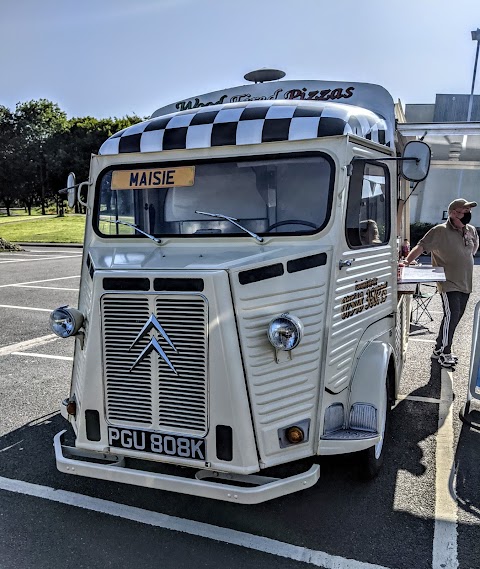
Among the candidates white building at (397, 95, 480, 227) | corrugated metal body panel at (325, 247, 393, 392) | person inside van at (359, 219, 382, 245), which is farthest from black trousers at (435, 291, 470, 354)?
white building at (397, 95, 480, 227)

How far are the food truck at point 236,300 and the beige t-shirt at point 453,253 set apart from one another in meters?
2.04

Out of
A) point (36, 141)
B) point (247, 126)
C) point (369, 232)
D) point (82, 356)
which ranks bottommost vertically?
point (82, 356)

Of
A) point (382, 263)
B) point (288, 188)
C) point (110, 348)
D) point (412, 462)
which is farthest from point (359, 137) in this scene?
point (412, 462)

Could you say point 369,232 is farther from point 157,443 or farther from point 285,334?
point 157,443

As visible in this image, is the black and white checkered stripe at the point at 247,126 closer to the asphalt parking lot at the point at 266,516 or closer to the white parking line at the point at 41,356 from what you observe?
the asphalt parking lot at the point at 266,516

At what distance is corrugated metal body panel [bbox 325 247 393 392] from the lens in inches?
127

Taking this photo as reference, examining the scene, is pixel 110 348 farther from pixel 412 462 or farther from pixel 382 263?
pixel 412 462

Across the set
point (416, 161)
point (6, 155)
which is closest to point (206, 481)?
point (416, 161)

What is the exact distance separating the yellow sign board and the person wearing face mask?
3263mm

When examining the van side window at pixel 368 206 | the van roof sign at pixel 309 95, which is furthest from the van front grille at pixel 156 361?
the van roof sign at pixel 309 95

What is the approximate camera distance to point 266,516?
326 centimetres

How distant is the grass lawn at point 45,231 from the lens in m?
27.3

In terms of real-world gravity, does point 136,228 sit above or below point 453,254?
above

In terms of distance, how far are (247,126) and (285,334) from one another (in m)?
1.48
